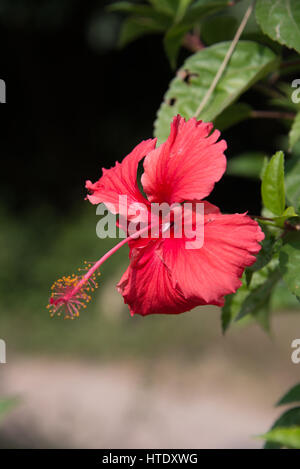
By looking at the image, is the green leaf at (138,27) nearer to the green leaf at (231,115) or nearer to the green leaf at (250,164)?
the green leaf at (231,115)

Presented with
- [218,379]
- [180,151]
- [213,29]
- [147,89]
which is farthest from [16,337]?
[180,151]

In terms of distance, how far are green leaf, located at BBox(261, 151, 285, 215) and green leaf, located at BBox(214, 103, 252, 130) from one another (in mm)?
237

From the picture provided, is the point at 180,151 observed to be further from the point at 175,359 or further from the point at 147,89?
the point at 147,89

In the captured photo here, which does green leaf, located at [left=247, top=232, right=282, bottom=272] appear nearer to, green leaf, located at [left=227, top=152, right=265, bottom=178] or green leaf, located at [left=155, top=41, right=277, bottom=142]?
green leaf, located at [left=155, top=41, right=277, bottom=142]

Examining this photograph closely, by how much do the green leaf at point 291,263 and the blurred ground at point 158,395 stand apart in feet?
6.69

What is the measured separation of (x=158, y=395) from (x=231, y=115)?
8.21 ft

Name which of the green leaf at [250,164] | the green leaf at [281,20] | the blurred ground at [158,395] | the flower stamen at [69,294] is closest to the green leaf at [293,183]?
the green leaf at [281,20]

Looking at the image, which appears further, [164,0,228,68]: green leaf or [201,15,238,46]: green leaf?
[201,15,238,46]: green leaf

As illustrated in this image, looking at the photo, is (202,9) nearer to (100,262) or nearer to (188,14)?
(188,14)

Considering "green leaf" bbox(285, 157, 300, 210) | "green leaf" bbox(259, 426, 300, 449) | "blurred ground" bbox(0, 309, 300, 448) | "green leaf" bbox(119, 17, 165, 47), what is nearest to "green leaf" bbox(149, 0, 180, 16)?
"green leaf" bbox(119, 17, 165, 47)

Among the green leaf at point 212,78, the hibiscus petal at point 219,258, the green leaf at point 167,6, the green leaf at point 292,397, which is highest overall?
the green leaf at point 167,6

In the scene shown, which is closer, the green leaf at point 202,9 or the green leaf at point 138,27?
the green leaf at point 202,9

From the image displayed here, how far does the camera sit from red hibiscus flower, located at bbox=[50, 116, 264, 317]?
25.1 inches

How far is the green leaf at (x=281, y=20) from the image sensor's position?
0.81 meters
